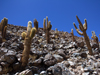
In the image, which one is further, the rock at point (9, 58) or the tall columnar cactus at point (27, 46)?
the tall columnar cactus at point (27, 46)

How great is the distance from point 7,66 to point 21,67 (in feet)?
3.06

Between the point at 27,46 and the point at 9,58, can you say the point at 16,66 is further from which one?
the point at 27,46

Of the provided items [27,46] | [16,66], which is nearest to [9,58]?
[16,66]

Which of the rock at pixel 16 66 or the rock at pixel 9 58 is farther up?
the rock at pixel 9 58

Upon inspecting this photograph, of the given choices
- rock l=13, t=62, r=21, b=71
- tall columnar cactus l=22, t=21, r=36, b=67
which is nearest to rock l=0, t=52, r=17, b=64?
rock l=13, t=62, r=21, b=71

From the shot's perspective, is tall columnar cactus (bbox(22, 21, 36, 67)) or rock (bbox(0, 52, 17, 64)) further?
tall columnar cactus (bbox(22, 21, 36, 67))

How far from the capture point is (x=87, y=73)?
5996 millimetres

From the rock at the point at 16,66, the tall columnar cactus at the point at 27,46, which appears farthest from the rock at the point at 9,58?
the tall columnar cactus at the point at 27,46

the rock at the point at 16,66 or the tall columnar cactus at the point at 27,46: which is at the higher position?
the tall columnar cactus at the point at 27,46

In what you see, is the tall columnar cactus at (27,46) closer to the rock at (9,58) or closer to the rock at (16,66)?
the rock at (16,66)

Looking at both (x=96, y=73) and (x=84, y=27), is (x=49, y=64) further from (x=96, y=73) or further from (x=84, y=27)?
(x=84, y=27)

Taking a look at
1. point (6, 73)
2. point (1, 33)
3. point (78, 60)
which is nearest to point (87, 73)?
point (78, 60)

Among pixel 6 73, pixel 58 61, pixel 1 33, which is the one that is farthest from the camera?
pixel 1 33

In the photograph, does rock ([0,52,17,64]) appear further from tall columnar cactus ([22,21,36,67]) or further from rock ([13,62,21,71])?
tall columnar cactus ([22,21,36,67])
